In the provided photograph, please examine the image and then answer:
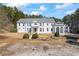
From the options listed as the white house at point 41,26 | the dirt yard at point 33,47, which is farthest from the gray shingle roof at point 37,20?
the dirt yard at point 33,47

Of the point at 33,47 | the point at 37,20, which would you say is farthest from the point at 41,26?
the point at 33,47

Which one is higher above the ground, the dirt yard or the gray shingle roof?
the gray shingle roof

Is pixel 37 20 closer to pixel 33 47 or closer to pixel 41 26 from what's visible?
pixel 41 26

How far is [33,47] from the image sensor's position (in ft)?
28.1

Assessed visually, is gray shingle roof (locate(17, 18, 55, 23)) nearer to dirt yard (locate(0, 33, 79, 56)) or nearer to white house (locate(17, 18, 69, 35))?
white house (locate(17, 18, 69, 35))

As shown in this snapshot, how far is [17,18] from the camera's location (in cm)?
857

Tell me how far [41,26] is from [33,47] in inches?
10.6

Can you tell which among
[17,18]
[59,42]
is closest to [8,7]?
[17,18]

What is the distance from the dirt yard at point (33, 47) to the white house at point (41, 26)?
77 millimetres

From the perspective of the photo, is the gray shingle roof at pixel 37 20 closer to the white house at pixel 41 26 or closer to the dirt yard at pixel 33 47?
the white house at pixel 41 26

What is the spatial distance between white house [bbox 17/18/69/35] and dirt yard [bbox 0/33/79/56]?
0.25ft

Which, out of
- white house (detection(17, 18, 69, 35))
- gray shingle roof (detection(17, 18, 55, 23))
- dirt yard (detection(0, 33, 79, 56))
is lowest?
dirt yard (detection(0, 33, 79, 56))

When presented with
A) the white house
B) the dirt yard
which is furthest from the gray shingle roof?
the dirt yard

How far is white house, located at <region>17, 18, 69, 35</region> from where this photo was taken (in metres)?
8.57
